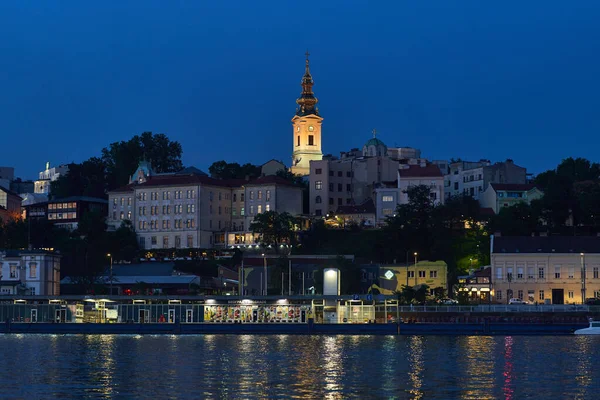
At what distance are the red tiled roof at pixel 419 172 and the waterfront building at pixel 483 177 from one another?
6.30 meters

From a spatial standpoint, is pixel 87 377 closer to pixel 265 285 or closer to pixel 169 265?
pixel 265 285

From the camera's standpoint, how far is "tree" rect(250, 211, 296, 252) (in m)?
148

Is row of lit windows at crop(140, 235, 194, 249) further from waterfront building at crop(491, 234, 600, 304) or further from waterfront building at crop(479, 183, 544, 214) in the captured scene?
waterfront building at crop(491, 234, 600, 304)

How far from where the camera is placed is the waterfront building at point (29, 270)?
130 metres

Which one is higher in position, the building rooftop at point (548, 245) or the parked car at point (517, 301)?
the building rooftop at point (548, 245)

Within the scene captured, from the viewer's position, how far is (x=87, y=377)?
65812mm

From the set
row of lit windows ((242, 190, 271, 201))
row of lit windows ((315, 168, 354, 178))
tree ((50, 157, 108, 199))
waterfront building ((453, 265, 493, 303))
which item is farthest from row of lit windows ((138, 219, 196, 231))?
waterfront building ((453, 265, 493, 303))

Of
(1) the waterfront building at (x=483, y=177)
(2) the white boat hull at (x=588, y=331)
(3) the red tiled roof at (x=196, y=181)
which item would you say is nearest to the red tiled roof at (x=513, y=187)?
(1) the waterfront building at (x=483, y=177)

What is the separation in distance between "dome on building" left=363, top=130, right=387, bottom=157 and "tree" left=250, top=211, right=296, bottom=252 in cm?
4275

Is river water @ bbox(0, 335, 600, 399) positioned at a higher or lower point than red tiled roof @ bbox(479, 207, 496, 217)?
lower

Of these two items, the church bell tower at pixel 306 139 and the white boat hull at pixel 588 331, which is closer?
the white boat hull at pixel 588 331

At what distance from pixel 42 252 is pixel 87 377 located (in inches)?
2636

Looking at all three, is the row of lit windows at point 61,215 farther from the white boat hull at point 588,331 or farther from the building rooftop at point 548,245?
the white boat hull at point 588,331

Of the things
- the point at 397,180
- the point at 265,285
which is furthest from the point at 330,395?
the point at 397,180
